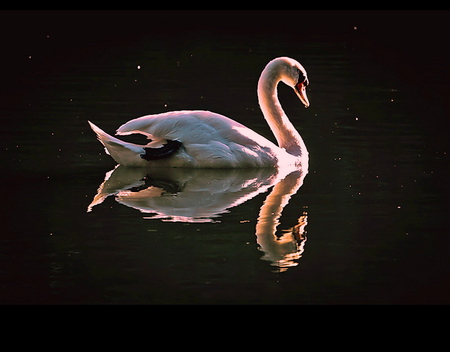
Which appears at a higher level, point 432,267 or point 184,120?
point 184,120

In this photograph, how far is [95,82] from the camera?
16.6 metres

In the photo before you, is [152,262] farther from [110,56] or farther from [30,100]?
[110,56]

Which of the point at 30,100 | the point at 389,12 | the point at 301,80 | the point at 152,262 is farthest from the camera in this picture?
the point at 389,12

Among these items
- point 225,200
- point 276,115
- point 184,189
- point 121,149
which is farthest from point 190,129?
point 276,115

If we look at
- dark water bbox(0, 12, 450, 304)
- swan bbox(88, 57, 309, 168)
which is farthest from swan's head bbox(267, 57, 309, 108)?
swan bbox(88, 57, 309, 168)

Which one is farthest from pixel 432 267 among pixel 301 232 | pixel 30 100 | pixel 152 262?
pixel 30 100

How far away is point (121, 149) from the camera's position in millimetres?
9781

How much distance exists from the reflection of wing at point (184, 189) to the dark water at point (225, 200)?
0.03 meters

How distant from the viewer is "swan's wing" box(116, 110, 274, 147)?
9820 mm

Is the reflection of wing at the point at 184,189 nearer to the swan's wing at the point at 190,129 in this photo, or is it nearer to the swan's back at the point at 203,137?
the swan's back at the point at 203,137

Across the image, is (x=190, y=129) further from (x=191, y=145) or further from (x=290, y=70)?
(x=290, y=70)

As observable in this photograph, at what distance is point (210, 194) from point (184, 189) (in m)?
0.32

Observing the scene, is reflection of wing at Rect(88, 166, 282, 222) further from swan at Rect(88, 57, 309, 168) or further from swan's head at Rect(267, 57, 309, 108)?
swan's head at Rect(267, 57, 309, 108)

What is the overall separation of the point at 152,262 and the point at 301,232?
145 centimetres
